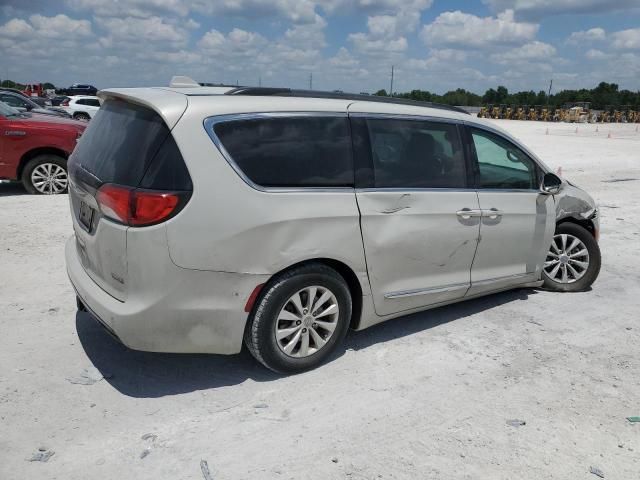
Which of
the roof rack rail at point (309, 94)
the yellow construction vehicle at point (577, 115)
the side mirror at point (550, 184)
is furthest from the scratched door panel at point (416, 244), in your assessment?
the yellow construction vehicle at point (577, 115)

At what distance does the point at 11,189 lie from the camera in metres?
9.84

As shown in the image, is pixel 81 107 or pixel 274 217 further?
pixel 81 107

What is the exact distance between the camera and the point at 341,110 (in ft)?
12.3

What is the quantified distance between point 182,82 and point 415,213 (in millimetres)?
1912

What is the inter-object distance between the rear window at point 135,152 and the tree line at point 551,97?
2588 inches

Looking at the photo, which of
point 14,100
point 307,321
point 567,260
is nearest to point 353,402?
point 307,321

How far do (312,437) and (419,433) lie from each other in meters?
0.61

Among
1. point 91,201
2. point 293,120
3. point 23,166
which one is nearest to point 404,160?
point 293,120

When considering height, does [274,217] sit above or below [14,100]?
below

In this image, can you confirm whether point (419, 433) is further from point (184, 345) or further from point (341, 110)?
point (341, 110)

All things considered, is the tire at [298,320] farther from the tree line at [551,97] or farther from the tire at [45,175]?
the tree line at [551,97]

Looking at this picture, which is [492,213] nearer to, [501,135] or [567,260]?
[501,135]

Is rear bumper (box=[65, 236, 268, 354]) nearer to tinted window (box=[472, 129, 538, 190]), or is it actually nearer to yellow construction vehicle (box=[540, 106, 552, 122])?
tinted window (box=[472, 129, 538, 190])

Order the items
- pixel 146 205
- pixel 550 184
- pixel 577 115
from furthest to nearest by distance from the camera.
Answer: pixel 577 115
pixel 550 184
pixel 146 205
